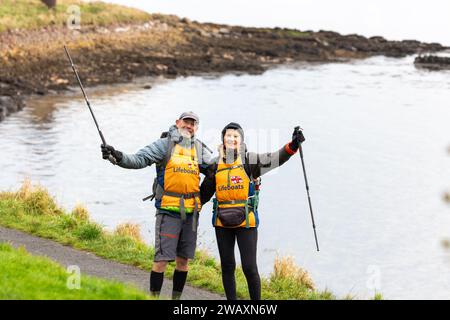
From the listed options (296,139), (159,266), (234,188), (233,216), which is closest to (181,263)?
(159,266)

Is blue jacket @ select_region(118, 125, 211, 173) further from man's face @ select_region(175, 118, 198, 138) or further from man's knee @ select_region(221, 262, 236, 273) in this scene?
man's knee @ select_region(221, 262, 236, 273)

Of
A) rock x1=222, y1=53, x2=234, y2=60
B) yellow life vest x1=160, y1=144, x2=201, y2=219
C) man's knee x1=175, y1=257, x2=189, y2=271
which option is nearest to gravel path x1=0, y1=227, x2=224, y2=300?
man's knee x1=175, y1=257, x2=189, y2=271

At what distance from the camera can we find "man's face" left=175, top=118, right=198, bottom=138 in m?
9.12

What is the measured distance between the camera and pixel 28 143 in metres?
33.8

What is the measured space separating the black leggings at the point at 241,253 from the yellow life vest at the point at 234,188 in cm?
12

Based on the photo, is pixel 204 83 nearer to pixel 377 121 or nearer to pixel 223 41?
pixel 377 121

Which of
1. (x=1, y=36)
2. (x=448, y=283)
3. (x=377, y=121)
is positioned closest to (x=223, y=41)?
(x=1, y=36)

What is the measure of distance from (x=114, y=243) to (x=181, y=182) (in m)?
4.50

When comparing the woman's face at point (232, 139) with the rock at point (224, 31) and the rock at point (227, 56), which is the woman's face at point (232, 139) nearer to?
the rock at point (227, 56)

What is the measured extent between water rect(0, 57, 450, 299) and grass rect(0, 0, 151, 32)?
358 inches

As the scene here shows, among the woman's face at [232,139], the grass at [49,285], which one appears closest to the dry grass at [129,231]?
the grass at [49,285]

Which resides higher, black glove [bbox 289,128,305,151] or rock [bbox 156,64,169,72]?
rock [bbox 156,64,169,72]

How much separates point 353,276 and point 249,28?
253ft

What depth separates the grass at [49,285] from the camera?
332 inches
